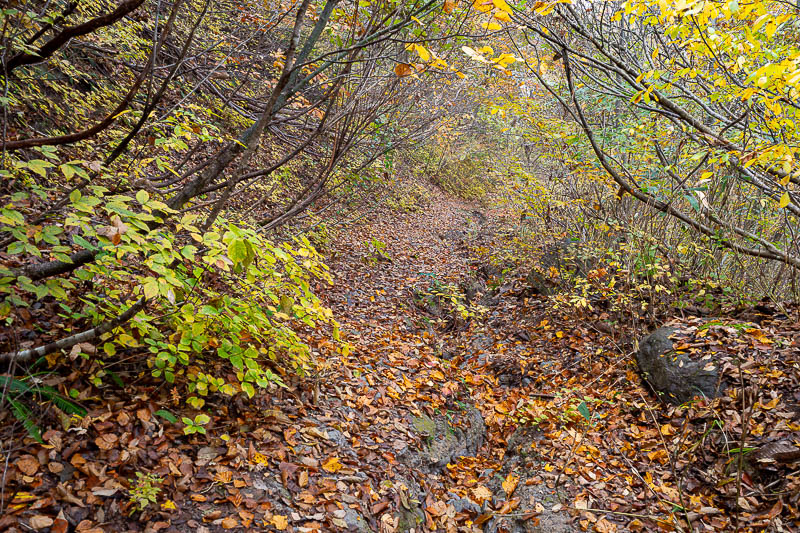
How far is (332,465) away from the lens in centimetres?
314

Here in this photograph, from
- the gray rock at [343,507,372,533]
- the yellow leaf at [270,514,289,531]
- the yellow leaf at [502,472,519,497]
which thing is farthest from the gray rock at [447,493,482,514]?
the yellow leaf at [270,514,289,531]

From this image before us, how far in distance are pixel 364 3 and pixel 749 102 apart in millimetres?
3395

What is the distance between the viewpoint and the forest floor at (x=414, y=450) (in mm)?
2365

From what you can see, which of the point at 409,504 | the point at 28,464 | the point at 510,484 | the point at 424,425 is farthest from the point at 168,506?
the point at 510,484

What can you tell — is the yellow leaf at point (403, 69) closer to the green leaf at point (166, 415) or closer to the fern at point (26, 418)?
the green leaf at point (166, 415)

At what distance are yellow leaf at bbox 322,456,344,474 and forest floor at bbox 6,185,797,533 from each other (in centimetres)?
1

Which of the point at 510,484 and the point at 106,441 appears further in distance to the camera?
the point at 510,484

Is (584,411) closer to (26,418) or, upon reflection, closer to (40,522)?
(40,522)

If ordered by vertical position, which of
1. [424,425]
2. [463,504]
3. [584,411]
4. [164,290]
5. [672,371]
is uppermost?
[672,371]

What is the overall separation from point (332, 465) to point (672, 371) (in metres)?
3.66

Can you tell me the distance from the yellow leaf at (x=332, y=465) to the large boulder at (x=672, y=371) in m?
3.51

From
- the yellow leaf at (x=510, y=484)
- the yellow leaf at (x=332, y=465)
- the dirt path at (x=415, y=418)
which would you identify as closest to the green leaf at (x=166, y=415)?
the yellow leaf at (x=332, y=465)

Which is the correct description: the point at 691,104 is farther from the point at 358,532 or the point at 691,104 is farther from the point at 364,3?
the point at 358,532

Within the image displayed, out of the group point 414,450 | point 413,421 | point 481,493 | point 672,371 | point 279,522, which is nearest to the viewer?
point 279,522
